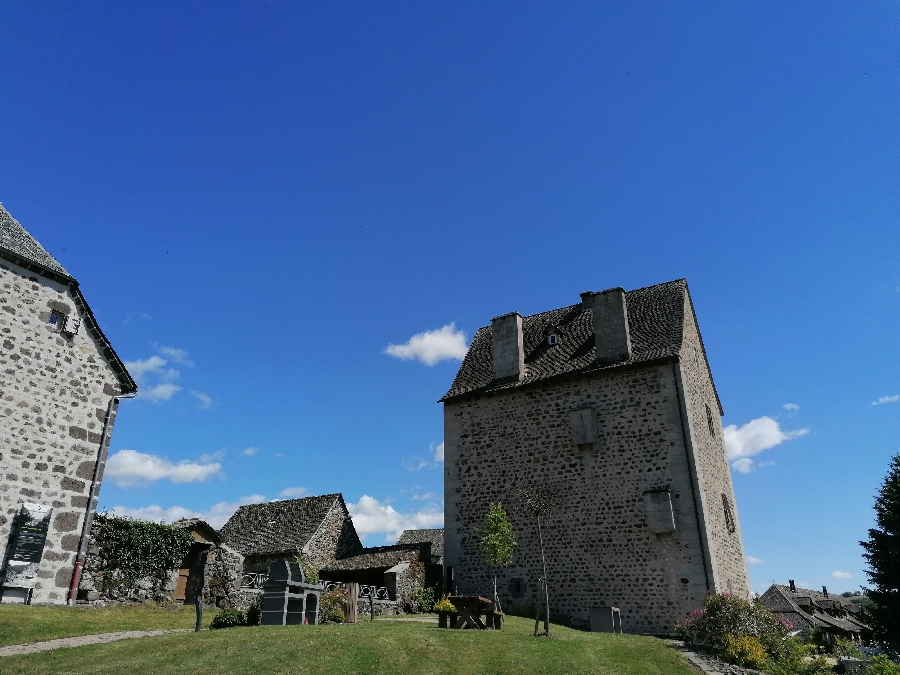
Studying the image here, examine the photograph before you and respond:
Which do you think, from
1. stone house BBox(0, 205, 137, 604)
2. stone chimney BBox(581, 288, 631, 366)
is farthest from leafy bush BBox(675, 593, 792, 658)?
stone house BBox(0, 205, 137, 604)

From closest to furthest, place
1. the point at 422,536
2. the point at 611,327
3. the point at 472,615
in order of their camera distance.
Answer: the point at 472,615 → the point at 611,327 → the point at 422,536

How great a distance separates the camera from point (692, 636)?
16.1 metres

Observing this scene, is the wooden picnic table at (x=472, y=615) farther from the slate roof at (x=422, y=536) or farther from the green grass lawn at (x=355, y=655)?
the slate roof at (x=422, y=536)

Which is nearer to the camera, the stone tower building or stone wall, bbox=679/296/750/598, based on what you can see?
the stone tower building

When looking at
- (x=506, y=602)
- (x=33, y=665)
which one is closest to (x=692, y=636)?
(x=506, y=602)

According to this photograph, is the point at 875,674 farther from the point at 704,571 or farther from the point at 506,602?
the point at 506,602

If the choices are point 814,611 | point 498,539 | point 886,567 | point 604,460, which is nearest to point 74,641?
point 498,539

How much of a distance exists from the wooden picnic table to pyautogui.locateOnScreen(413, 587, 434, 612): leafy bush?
695 centimetres

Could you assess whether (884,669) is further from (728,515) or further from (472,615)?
(472,615)

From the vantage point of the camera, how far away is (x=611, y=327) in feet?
74.0

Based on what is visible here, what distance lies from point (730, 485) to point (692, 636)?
32.5 feet

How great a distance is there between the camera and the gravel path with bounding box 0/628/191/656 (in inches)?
396

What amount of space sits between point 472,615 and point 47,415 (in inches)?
434

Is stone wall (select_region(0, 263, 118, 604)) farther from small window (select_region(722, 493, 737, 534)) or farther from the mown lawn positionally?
small window (select_region(722, 493, 737, 534))
